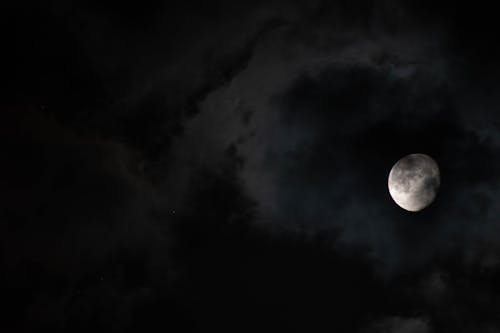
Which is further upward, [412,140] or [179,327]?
[412,140]

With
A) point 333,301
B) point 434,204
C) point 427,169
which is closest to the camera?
point 427,169

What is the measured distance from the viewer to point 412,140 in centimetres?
2895

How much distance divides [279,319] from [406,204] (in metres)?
18.2

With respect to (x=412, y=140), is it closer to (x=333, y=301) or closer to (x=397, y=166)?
(x=397, y=166)

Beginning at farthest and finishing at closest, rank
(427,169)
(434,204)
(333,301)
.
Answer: (333,301), (434,204), (427,169)

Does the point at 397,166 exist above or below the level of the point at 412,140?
below

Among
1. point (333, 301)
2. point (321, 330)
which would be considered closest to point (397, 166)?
point (333, 301)

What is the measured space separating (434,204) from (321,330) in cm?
1484

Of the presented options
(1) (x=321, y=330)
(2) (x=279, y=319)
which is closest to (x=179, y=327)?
(2) (x=279, y=319)

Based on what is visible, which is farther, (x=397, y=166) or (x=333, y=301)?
(x=333, y=301)

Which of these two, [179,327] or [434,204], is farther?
[179,327]

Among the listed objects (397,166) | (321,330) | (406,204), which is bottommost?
(321,330)

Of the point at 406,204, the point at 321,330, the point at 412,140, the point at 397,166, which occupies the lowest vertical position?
the point at 321,330

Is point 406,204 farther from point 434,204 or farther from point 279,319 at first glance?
point 279,319
